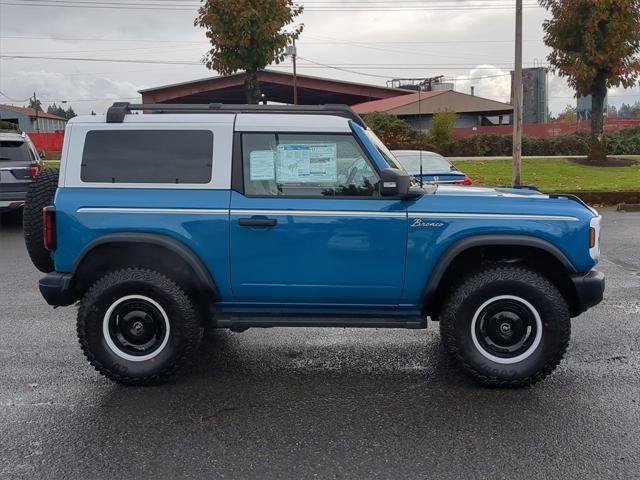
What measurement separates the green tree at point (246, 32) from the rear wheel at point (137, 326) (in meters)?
13.5

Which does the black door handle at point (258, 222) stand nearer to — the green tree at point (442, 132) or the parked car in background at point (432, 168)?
the parked car in background at point (432, 168)

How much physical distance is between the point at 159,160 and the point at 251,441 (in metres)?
2.07

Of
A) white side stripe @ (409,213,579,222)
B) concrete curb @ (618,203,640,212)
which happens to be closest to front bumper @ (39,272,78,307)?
white side stripe @ (409,213,579,222)

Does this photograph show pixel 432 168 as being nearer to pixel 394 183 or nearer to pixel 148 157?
pixel 394 183

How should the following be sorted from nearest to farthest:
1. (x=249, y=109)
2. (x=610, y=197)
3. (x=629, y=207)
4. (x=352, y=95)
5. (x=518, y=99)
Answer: (x=249, y=109), (x=629, y=207), (x=610, y=197), (x=518, y=99), (x=352, y=95)

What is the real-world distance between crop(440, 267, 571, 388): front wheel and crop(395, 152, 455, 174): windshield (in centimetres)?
698

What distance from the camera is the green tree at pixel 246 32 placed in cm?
1661

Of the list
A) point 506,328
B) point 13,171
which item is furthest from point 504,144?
point 506,328

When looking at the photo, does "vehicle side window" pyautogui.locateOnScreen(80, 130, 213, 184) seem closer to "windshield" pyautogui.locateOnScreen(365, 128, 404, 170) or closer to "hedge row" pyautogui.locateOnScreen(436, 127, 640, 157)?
"windshield" pyautogui.locateOnScreen(365, 128, 404, 170)

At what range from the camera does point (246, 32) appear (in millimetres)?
16672

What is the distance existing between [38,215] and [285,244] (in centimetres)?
191

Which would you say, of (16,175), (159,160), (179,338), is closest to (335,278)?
(179,338)

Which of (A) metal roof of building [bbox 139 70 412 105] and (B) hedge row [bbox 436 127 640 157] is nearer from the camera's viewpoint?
(B) hedge row [bbox 436 127 640 157]

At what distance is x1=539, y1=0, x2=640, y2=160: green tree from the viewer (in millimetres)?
19719
